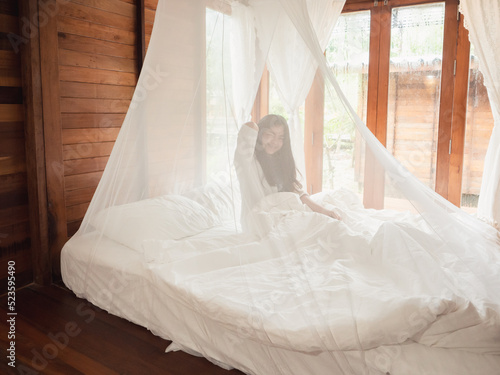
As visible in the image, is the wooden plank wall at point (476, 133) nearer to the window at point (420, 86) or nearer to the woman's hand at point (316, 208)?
the window at point (420, 86)

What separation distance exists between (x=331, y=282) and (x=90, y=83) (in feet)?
6.53

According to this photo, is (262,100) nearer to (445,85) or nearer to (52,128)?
(52,128)

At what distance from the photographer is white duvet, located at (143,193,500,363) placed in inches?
57.5

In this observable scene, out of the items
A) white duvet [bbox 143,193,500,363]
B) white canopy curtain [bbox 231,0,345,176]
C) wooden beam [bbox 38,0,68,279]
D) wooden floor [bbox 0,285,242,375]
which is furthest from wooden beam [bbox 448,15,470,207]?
wooden beam [bbox 38,0,68,279]

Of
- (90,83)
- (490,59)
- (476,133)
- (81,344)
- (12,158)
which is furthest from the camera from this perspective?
(476,133)

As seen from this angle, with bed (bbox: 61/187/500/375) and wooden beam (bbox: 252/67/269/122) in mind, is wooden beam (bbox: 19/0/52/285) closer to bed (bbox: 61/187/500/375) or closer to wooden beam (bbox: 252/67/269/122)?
bed (bbox: 61/187/500/375)

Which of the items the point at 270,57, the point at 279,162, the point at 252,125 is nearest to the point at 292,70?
the point at 270,57

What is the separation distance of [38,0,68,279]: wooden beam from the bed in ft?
1.03

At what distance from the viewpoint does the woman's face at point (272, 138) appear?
6.73 feet

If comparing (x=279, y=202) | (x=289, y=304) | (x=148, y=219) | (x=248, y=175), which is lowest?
(x=289, y=304)

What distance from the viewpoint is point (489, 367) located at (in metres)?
1.41

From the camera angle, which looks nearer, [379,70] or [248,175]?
[248,175]

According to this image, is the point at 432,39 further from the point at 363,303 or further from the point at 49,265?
the point at 49,265

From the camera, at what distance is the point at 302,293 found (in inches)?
67.8
